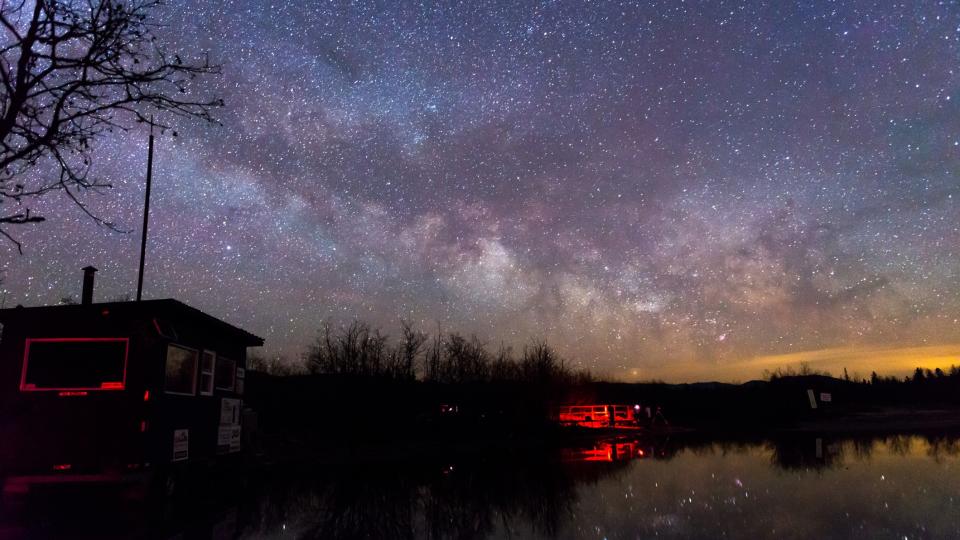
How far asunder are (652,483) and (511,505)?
185 inches

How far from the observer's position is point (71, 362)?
1518cm

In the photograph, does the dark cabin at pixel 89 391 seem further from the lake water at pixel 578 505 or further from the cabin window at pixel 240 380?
the cabin window at pixel 240 380

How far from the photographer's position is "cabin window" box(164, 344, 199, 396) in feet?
52.3

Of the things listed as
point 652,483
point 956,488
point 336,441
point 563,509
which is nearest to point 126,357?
point 563,509

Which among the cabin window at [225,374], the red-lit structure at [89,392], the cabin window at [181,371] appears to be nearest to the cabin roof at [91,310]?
the red-lit structure at [89,392]

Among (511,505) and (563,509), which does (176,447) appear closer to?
(511,505)

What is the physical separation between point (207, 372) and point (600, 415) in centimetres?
3767

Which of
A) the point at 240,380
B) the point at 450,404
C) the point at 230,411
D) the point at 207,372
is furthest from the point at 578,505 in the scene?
the point at 450,404

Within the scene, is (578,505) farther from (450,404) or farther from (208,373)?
(450,404)

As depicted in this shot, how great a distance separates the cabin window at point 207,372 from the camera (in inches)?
717

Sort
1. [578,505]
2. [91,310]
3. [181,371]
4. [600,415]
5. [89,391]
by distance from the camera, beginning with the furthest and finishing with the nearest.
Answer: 1. [600,415]
2. [181,371]
3. [91,310]
4. [89,391]
5. [578,505]

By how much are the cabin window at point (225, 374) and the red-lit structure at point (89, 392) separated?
3.31 m

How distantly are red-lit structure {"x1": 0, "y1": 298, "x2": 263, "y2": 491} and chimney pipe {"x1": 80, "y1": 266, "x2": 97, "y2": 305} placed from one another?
2925 mm

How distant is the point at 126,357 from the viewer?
15.0 metres
